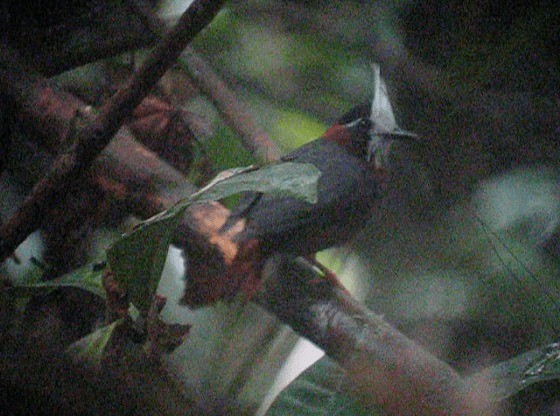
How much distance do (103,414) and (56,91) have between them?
101 cm

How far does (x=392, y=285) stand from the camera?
3.92 feet

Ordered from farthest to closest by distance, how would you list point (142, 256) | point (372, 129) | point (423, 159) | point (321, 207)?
1. point (372, 129)
2. point (423, 159)
3. point (321, 207)
4. point (142, 256)

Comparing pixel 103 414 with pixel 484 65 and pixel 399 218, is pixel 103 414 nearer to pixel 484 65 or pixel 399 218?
pixel 399 218

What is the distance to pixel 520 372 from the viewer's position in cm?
92

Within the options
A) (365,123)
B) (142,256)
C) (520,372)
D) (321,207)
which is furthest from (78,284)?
(365,123)

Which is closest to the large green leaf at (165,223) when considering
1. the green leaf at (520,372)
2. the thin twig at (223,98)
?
the green leaf at (520,372)

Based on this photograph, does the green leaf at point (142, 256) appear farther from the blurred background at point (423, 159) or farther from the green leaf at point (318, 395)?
the green leaf at point (318, 395)

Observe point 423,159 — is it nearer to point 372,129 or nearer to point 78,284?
point 372,129

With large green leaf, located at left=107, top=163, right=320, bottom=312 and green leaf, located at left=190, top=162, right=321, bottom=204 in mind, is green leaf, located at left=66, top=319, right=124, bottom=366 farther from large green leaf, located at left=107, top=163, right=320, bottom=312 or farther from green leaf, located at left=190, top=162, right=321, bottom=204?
green leaf, located at left=190, top=162, right=321, bottom=204

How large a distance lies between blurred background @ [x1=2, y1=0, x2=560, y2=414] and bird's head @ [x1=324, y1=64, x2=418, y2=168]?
1.2 inches

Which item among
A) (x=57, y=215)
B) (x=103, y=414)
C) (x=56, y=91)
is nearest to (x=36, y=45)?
(x=56, y=91)

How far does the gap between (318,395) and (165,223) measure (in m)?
0.37

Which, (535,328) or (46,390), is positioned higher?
(535,328)

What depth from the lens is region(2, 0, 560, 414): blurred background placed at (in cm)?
110
